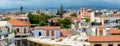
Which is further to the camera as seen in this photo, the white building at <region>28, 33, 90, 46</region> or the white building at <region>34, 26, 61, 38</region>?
the white building at <region>34, 26, 61, 38</region>

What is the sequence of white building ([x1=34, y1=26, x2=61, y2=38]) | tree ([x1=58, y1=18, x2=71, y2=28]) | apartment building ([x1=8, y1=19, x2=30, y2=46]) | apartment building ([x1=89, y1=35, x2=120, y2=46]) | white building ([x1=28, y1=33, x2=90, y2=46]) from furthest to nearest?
1. tree ([x1=58, y1=18, x2=71, y2=28])
2. apartment building ([x1=8, y1=19, x2=30, y2=46])
3. white building ([x1=34, y1=26, x2=61, y2=38])
4. white building ([x1=28, y1=33, x2=90, y2=46])
5. apartment building ([x1=89, y1=35, x2=120, y2=46])

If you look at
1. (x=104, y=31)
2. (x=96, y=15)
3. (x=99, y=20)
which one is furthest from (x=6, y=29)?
(x=96, y=15)

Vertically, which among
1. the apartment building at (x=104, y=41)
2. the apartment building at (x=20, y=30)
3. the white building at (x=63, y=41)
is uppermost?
the apartment building at (x=104, y=41)

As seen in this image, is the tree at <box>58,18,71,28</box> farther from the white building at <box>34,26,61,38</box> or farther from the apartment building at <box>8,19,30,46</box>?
the white building at <box>34,26,61,38</box>

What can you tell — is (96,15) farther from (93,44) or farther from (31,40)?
(93,44)

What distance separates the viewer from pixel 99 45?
140 feet

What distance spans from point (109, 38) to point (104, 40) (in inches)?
36.1

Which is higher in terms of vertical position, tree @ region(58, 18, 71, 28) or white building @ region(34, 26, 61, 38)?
white building @ region(34, 26, 61, 38)

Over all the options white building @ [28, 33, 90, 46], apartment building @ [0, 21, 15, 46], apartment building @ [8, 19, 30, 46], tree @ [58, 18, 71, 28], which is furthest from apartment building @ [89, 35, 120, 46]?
tree @ [58, 18, 71, 28]

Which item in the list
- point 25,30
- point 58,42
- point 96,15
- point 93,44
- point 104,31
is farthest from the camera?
point 96,15

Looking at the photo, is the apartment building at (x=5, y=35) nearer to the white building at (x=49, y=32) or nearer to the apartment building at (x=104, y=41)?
the white building at (x=49, y=32)

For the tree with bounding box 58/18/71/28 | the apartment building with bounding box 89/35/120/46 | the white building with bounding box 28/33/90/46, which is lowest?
the tree with bounding box 58/18/71/28

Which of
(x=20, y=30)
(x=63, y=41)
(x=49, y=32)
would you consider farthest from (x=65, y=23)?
(x=63, y=41)

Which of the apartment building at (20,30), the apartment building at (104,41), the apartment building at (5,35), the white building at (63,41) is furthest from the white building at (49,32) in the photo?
the apartment building at (104,41)
